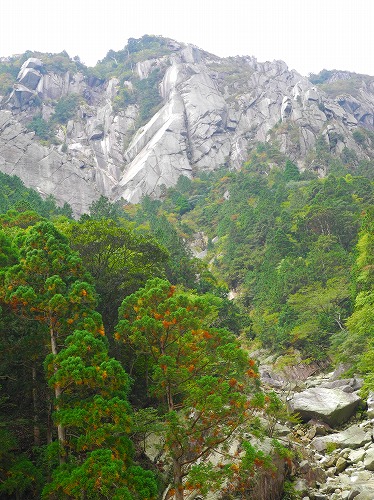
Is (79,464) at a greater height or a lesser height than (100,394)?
lesser

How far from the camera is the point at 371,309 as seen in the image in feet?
71.4

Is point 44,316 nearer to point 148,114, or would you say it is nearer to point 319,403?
point 319,403

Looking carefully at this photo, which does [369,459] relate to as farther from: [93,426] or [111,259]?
[111,259]

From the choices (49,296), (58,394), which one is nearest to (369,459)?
(58,394)

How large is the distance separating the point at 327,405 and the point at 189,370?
860cm

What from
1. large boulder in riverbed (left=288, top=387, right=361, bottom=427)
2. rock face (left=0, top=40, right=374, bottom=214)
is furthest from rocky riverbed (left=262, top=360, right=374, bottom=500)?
rock face (left=0, top=40, right=374, bottom=214)

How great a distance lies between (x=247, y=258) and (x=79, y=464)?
119 feet

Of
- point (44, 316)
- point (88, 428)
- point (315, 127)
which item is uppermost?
point (315, 127)

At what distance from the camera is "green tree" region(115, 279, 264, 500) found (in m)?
10.7

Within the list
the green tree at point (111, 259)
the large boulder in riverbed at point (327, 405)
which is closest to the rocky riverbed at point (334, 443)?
the large boulder in riverbed at point (327, 405)

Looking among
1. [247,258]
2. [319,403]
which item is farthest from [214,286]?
[319,403]

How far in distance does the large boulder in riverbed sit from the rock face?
167 ft

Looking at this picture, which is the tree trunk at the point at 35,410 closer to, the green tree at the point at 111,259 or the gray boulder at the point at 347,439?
the green tree at the point at 111,259

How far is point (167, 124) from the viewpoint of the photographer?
84.6m
